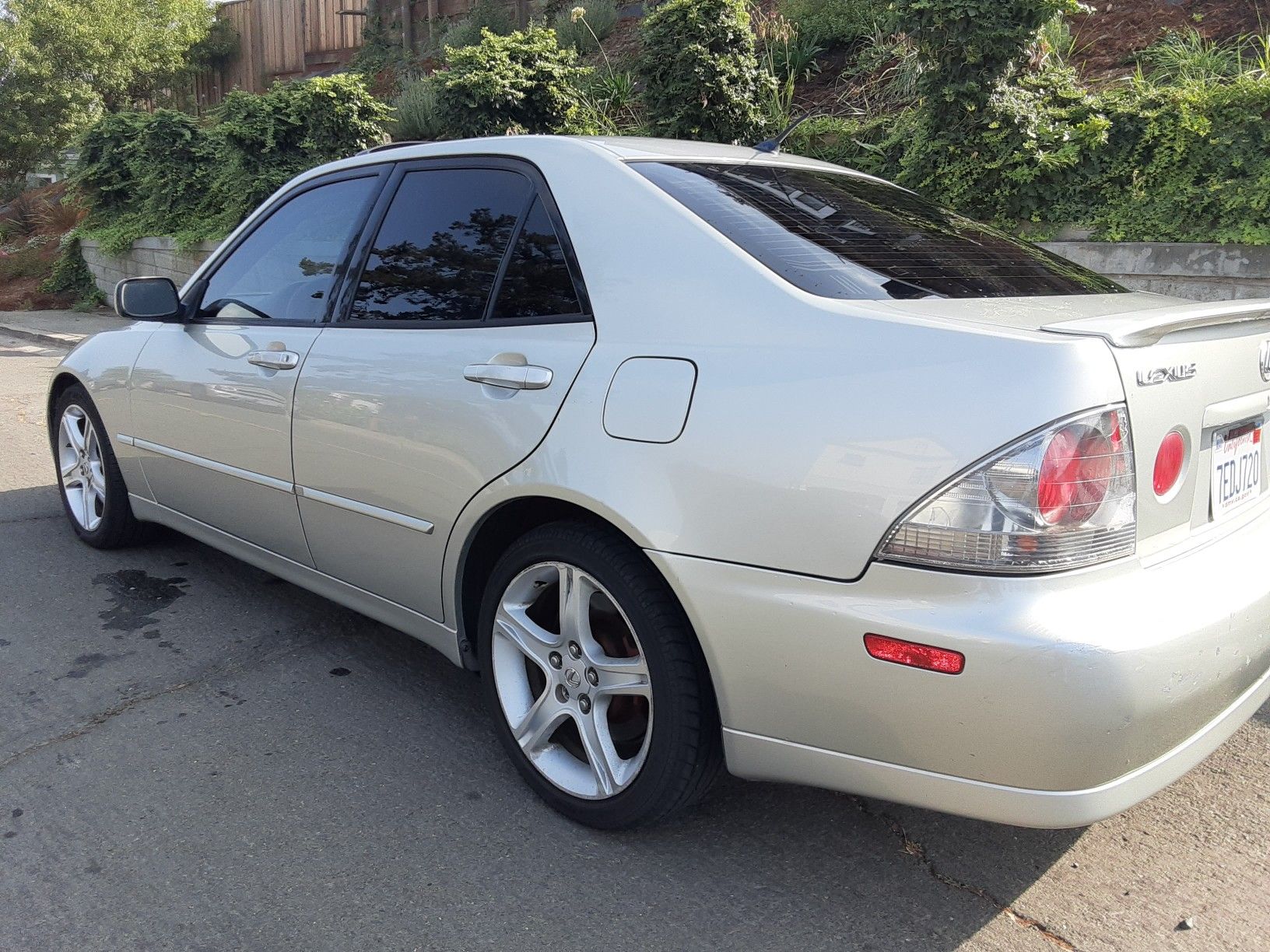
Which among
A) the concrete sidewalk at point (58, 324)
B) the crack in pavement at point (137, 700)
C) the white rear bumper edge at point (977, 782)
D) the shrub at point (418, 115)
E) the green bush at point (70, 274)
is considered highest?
the shrub at point (418, 115)

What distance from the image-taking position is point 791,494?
2.10 metres

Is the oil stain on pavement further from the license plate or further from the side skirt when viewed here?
the license plate

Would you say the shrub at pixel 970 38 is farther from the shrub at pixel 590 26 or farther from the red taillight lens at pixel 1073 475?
the shrub at pixel 590 26

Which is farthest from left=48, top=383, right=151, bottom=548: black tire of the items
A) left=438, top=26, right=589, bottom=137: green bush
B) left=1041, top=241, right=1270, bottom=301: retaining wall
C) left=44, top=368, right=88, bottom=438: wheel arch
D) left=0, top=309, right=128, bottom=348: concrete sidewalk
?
left=0, top=309, right=128, bottom=348: concrete sidewalk

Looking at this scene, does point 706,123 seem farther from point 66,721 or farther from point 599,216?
point 66,721

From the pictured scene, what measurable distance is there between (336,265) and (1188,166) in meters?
4.97

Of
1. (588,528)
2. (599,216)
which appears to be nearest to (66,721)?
(588,528)

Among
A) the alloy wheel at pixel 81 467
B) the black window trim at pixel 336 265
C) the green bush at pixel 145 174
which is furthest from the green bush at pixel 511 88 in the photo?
the black window trim at pixel 336 265

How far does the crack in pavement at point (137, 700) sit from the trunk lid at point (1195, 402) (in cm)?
275

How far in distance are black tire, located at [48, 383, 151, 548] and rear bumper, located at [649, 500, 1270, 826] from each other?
3136 millimetres

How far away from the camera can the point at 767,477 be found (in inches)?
83.8

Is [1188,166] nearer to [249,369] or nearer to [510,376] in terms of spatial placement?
[510,376]

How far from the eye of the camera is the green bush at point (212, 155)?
37.7 ft

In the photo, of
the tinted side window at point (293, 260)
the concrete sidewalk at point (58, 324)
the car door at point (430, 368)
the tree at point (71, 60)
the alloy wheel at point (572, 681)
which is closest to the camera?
the alloy wheel at point (572, 681)
